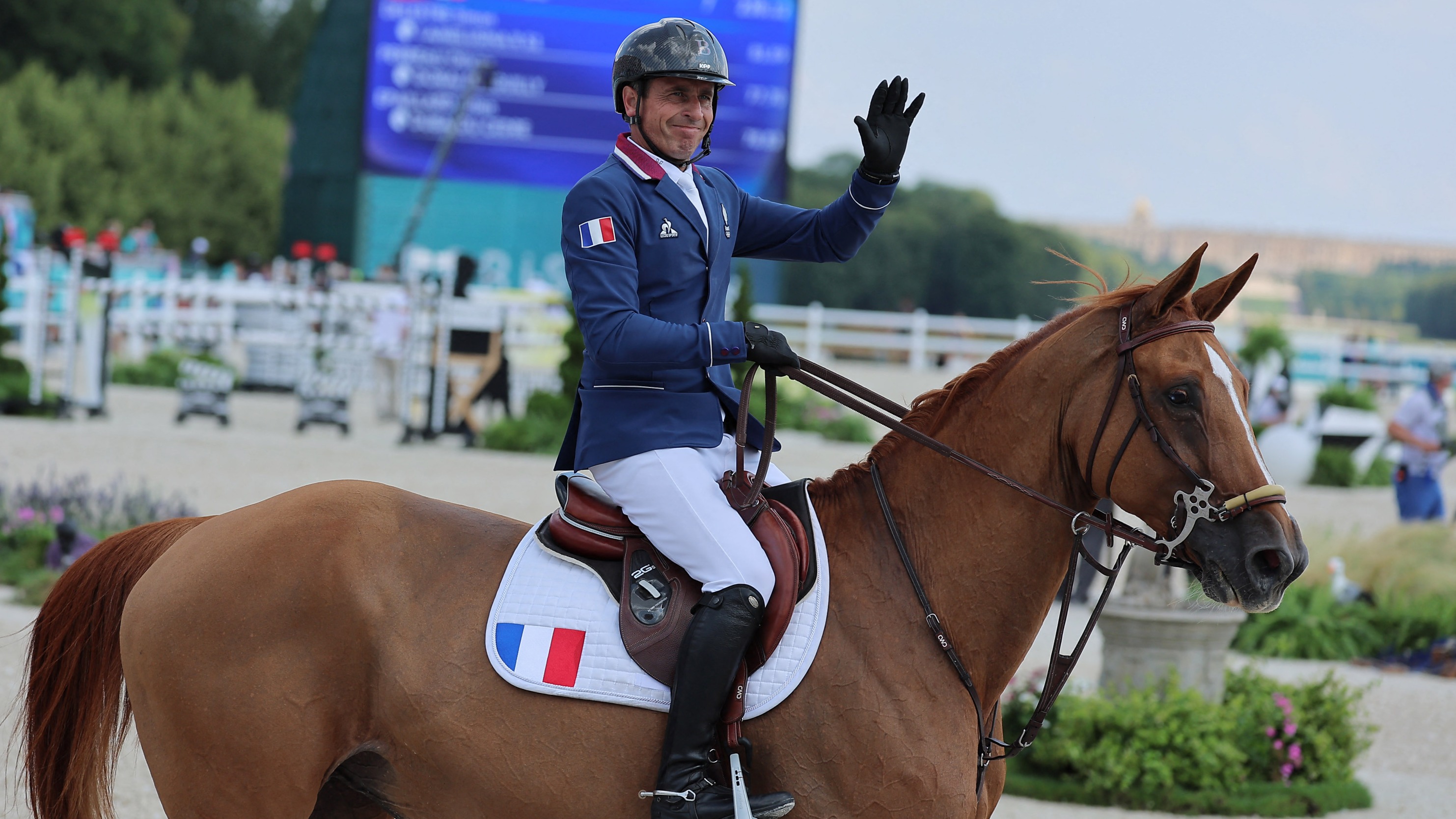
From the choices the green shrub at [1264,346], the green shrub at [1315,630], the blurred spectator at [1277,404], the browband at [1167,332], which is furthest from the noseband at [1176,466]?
the green shrub at [1264,346]

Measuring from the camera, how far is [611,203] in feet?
9.28

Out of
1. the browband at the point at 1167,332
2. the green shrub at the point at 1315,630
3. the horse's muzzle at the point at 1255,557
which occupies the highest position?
the browband at the point at 1167,332

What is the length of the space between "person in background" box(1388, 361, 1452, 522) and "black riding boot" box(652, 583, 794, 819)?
1044cm

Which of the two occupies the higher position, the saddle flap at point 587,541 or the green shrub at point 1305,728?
the saddle flap at point 587,541

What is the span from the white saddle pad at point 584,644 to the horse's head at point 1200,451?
719 millimetres

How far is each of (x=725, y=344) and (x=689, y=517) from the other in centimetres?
39

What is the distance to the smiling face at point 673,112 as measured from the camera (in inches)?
116

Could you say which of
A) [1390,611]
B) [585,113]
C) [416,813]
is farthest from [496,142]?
[416,813]

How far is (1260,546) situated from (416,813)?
6.39ft

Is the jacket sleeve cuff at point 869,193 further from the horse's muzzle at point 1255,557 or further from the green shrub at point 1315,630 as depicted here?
the green shrub at point 1315,630

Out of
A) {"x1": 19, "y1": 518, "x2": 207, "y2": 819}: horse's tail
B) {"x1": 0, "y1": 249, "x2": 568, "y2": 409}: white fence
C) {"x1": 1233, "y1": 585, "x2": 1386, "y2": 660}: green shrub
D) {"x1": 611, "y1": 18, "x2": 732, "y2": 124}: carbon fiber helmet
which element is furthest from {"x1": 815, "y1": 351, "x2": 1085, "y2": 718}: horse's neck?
{"x1": 0, "y1": 249, "x2": 568, "y2": 409}: white fence

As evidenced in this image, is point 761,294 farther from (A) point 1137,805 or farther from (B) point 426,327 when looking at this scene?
(A) point 1137,805

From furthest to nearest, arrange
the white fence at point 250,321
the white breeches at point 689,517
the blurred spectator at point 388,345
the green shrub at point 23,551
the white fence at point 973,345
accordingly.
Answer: the white fence at point 973,345
the blurred spectator at point 388,345
the white fence at point 250,321
the green shrub at point 23,551
the white breeches at point 689,517

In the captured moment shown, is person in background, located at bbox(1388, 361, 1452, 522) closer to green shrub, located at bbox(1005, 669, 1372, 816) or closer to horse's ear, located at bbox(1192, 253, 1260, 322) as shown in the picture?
green shrub, located at bbox(1005, 669, 1372, 816)
